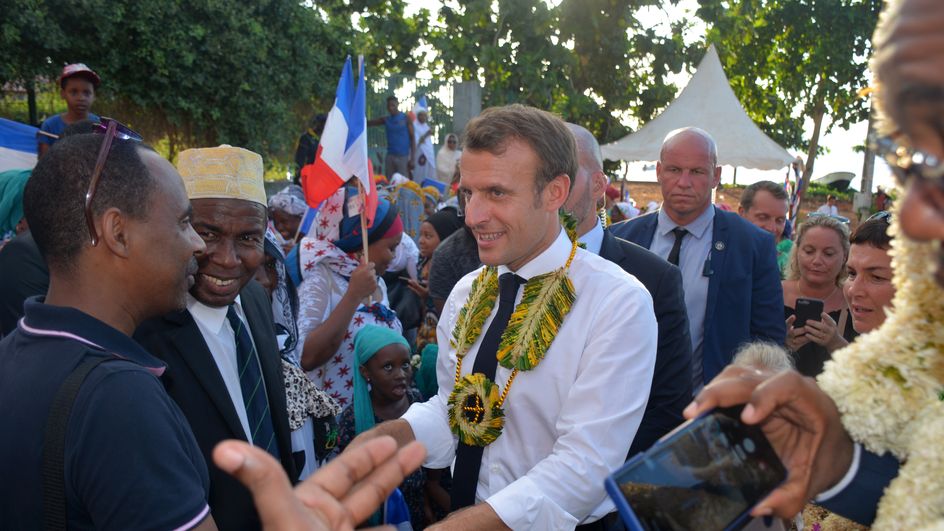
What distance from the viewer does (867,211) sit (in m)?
23.4

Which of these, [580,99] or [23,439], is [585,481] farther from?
[580,99]

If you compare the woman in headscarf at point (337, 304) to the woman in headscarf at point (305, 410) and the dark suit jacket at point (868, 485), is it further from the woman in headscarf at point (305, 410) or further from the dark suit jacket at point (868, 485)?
the dark suit jacket at point (868, 485)

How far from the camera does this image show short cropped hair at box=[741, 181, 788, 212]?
23.8ft

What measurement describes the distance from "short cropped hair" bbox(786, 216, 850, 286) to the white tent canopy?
779cm

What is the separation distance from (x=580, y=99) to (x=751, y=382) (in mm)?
15905

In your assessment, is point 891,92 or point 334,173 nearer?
point 891,92

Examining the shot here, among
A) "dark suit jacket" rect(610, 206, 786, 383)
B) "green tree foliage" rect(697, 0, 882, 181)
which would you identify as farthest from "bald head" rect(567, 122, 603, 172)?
"green tree foliage" rect(697, 0, 882, 181)

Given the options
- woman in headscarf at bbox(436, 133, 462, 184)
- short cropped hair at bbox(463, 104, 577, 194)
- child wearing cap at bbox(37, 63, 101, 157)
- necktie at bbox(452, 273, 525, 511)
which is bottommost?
necktie at bbox(452, 273, 525, 511)

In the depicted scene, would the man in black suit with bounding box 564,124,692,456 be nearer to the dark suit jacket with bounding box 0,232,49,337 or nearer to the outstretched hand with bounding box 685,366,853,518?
the outstretched hand with bounding box 685,366,853,518

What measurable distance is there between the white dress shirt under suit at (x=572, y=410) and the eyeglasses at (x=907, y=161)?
1.26 meters

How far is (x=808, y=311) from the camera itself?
4512mm

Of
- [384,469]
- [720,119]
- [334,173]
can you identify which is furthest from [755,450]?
[720,119]

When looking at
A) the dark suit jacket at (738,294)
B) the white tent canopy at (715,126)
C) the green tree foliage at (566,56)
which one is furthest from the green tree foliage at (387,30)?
the dark suit jacket at (738,294)

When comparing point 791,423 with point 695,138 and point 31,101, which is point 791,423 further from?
point 31,101
